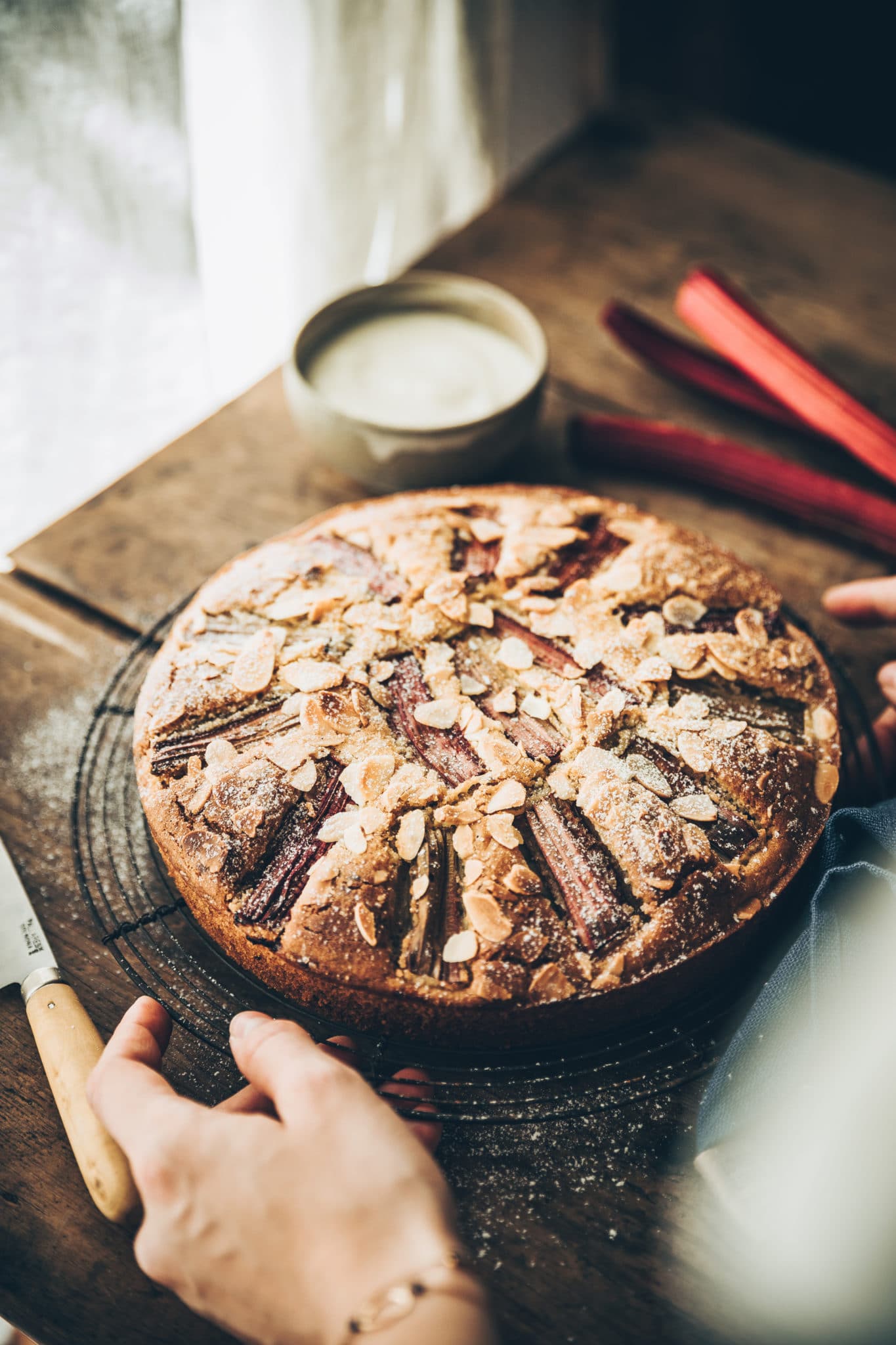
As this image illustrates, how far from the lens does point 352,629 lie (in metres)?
1.24

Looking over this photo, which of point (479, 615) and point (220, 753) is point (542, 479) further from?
point (220, 753)

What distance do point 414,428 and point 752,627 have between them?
59cm

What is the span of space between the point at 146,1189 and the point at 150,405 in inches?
72.7

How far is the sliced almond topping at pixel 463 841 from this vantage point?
3.40 ft

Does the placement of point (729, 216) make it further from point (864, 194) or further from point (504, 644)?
point (504, 644)

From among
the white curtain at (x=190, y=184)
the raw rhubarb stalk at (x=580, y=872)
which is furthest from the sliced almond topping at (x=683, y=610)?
the white curtain at (x=190, y=184)

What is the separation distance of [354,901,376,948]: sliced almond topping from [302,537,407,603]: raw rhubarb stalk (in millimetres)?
438

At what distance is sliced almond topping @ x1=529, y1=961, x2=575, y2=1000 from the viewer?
96 centimetres

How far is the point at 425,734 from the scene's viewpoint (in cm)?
114

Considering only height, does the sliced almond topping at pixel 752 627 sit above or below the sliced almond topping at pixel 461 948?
above

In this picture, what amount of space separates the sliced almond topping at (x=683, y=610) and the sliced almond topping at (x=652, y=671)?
0.09 m

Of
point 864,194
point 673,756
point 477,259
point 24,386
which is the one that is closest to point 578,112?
point 864,194

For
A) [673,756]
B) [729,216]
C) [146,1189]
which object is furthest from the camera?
[729,216]

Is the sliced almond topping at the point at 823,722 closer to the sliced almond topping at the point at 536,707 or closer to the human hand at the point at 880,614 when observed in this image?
the human hand at the point at 880,614
